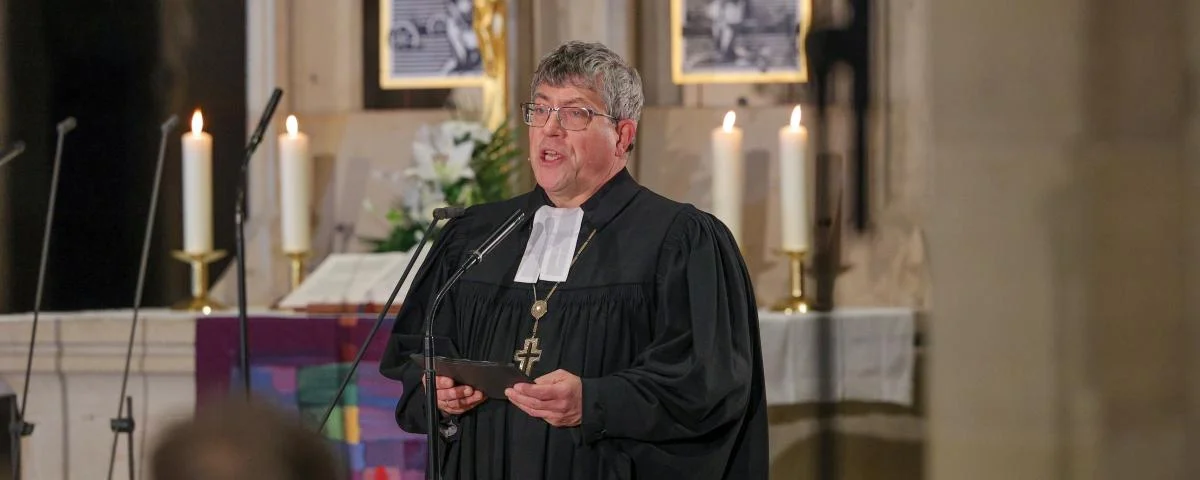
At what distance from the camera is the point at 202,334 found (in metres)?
4.06

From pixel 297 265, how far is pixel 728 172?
1.41m

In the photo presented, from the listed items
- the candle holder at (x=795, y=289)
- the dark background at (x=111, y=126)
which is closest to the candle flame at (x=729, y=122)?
the candle holder at (x=795, y=289)

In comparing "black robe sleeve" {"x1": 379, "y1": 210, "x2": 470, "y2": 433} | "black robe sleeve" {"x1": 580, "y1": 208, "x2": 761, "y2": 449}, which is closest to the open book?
"black robe sleeve" {"x1": 379, "y1": 210, "x2": 470, "y2": 433}

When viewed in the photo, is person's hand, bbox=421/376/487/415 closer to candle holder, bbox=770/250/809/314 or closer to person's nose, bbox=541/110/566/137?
person's nose, bbox=541/110/566/137

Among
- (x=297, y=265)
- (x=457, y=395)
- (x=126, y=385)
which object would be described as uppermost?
(x=297, y=265)

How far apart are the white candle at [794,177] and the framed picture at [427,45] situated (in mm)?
1222

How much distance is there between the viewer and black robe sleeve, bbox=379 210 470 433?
271 centimetres

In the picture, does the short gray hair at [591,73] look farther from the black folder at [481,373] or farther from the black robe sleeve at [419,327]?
the black folder at [481,373]

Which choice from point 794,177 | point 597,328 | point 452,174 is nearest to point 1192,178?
point 597,328

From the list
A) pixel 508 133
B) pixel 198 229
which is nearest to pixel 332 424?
pixel 198 229

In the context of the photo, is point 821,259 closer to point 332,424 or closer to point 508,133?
point 508,133

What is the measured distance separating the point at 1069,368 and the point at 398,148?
256 cm

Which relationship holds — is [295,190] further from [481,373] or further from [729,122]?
[481,373]

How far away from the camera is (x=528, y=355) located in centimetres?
258
